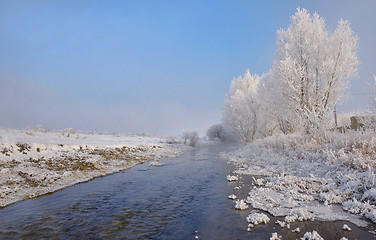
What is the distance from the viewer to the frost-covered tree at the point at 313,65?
16.3 metres

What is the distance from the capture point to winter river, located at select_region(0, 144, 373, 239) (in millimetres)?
4586

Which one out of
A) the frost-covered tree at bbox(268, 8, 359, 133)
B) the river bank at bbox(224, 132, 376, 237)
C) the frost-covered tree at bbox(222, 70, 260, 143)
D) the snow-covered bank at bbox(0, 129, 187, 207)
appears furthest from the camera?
the frost-covered tree at bbox(222, 70, 260, 143)

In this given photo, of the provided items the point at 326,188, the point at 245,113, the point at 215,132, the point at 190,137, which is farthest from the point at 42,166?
the point at 215,132

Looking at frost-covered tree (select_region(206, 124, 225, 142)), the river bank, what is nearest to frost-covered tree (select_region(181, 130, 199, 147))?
frost-covered tree (select_region(206, 124, 225, 142))

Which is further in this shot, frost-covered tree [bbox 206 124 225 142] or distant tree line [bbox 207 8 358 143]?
frost-covered tree [bbox 206 124 225 142]

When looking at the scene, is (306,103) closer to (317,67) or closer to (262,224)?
(317,67)

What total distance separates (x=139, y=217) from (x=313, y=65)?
1847cm

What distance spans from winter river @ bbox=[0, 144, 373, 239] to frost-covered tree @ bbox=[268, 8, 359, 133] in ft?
40.1

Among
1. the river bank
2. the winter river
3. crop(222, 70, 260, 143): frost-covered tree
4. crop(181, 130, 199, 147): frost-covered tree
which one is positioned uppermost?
crop(222, 70, 260, 143): frost-covered tree

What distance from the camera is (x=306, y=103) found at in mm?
16922

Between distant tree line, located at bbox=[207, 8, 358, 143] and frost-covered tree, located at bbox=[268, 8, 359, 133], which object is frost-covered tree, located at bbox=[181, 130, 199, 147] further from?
A: frost-covered tree, located at bbox=[268, 8, 359, 133]

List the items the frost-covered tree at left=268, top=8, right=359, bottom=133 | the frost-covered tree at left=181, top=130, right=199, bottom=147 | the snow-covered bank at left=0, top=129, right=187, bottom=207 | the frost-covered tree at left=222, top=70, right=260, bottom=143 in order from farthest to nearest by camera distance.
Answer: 1. the frost-covered tree at left=181, top=130, right=199, bottom=147
2. the frost-covered tree at left=222, top=70, right=260, bottom=143
3. the frost-covered tree at left=268, top=8, right=359, bottom=133
4. the snow-covered bank at left=0, top=129, right=187, bottom=207

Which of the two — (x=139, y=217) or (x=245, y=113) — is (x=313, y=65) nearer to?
(x=245, y=113)

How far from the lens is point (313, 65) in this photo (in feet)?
55.6
